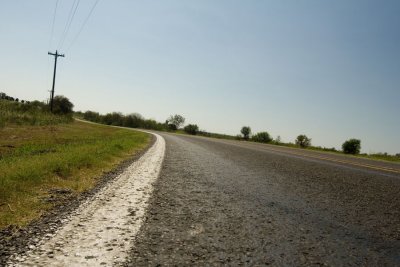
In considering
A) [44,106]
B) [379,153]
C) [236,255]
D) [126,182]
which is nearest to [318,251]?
[236,255]

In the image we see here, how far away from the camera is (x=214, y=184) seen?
5270 mm

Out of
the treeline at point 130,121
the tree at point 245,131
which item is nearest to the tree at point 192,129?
the treeline at point 130,121

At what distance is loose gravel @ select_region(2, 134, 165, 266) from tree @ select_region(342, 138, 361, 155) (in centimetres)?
2648

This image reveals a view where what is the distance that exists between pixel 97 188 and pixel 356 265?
3313 mm

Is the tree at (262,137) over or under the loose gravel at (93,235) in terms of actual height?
over

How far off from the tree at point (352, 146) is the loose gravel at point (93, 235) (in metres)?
26.5

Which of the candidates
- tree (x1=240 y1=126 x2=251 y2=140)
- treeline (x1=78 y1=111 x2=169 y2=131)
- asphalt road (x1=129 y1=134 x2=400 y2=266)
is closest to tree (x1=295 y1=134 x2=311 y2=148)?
tree (x1=240 y1=126 x2=251 y2=140)

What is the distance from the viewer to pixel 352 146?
90.0 ft

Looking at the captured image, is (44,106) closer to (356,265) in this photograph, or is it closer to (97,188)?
(97,188)

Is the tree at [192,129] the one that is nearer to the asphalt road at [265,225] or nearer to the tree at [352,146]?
the tree at [352,146]

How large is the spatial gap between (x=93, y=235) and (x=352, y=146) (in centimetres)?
2802

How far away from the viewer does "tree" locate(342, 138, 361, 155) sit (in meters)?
27.2

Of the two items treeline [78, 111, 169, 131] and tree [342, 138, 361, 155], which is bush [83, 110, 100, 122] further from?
tree [342, 138, 361, 155]

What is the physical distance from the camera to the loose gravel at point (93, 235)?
2.02m
